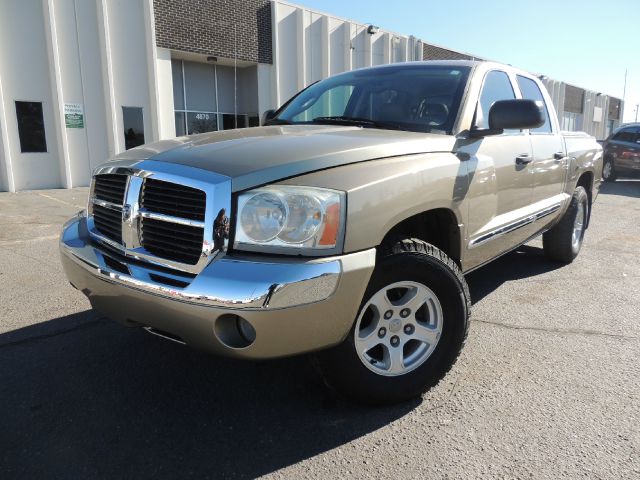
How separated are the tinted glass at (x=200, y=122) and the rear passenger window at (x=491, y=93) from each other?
14.1m

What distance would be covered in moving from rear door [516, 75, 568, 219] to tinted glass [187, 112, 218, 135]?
13.8 m

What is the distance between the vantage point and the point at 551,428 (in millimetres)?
2395

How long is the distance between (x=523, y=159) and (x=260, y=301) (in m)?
2.55

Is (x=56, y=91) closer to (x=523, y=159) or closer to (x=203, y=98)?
(x=203, y=98)

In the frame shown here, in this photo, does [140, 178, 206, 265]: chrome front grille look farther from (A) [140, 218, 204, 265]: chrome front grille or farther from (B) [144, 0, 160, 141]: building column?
(B) [144, 0, 160, 141]: building column

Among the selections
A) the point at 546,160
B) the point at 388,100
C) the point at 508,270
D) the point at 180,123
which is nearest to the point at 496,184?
the point at 388,100

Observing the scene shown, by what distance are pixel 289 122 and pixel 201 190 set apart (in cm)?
182

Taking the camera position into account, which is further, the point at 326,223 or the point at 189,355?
the point at 189,355

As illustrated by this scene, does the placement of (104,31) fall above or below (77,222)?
above

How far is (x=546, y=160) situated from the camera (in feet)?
13.5

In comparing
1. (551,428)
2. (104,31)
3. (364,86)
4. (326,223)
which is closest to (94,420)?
(326,223)

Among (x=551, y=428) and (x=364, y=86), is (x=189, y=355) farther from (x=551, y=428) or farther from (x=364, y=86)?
(x=364, y=86)

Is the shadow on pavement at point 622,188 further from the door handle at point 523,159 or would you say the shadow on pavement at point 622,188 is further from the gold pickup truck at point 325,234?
the gold pickup truck at point 325,234

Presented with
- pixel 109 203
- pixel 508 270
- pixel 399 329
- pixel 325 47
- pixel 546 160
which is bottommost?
pixel 508 270
